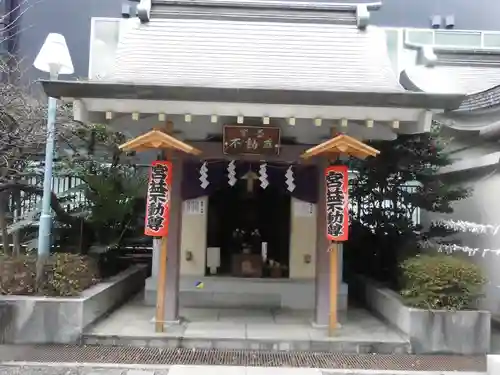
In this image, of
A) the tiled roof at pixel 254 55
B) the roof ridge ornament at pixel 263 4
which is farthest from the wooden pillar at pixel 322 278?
the roof ridge ornament at pixel 263 4

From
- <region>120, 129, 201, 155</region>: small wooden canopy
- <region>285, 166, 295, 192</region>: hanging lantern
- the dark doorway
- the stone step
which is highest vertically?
<region>120, 129, 201, 155</region>: small wooden canopy

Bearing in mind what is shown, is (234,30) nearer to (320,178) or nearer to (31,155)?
(320,178)

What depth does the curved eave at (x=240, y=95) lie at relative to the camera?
8.05 metres

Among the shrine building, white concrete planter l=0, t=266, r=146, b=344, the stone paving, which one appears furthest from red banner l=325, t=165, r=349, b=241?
white concrete planter l=0, t=266, r=146, b=344

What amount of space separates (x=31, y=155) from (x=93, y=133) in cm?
167

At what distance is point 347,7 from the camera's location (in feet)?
34.2

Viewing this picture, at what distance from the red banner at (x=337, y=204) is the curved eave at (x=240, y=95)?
4.03 ft

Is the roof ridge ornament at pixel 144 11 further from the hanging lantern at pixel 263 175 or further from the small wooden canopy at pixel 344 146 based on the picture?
the small wooden canopy at pixel 344 146

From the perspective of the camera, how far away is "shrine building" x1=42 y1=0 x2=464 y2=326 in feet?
26.9

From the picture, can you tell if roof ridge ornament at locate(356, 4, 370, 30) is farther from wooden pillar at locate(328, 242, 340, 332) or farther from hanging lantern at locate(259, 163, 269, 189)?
wooden pillar at locate(328, 242, 340, 332)

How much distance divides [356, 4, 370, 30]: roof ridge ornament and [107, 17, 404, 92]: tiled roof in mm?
130

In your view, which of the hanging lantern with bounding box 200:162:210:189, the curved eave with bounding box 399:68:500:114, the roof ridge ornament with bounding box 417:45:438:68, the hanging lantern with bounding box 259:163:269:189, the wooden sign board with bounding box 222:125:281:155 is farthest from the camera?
the roof ridge ornament with bounding box 417:45:438:68

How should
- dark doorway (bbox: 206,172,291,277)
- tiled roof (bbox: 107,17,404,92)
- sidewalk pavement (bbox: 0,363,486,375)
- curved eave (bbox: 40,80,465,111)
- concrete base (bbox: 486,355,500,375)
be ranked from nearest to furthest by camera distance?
concrete base (bbox: 486,355,500,375), sidewalk pavement (bbox: 0,363,486,375), curved eave (bbox: 40,80,465,111), tiled roof (bbox: 107,17,404,92), dark doorway (bbox: 206,172,291,277)

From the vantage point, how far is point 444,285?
27.4ft
